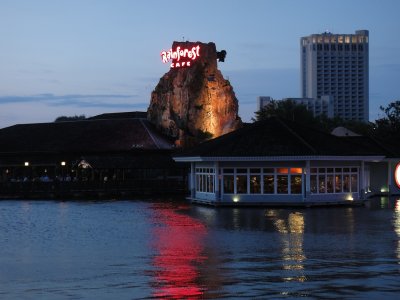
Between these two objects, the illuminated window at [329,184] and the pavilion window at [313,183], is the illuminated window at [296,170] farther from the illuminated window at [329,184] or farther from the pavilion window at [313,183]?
the illuminated window at [329,184]

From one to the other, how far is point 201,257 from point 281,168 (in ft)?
88.6

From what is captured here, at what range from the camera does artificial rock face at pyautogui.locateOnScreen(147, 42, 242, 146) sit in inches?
3541

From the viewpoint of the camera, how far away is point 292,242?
25.6 m

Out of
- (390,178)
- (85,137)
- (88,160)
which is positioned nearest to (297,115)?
(85,137)

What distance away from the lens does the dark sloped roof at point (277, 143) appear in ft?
155

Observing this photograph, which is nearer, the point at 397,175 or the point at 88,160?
the point at 397,175

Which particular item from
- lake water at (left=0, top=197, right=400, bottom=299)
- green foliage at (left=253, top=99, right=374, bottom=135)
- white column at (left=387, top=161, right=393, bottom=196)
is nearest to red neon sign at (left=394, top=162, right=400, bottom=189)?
white column at (left=387, top=161, right=393, bottom=196)

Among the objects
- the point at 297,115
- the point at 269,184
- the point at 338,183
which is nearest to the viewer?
the point at 269,184

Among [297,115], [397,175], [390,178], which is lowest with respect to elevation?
[390,178]

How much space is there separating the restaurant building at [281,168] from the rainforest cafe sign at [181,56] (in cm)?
4048

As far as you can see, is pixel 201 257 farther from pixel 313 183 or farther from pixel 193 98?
pixel 193 98

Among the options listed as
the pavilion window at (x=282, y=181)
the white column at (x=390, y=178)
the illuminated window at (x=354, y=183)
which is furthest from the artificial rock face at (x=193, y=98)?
the pavilion window at (x=282, y=181)

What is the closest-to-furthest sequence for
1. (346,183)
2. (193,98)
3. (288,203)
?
1. (288,203)
2. (346,183)
3. (193,98)

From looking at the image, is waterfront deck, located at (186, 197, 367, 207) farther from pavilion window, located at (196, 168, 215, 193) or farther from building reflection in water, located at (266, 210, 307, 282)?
building reflection in water, located at (266, 210, 307, 282)
